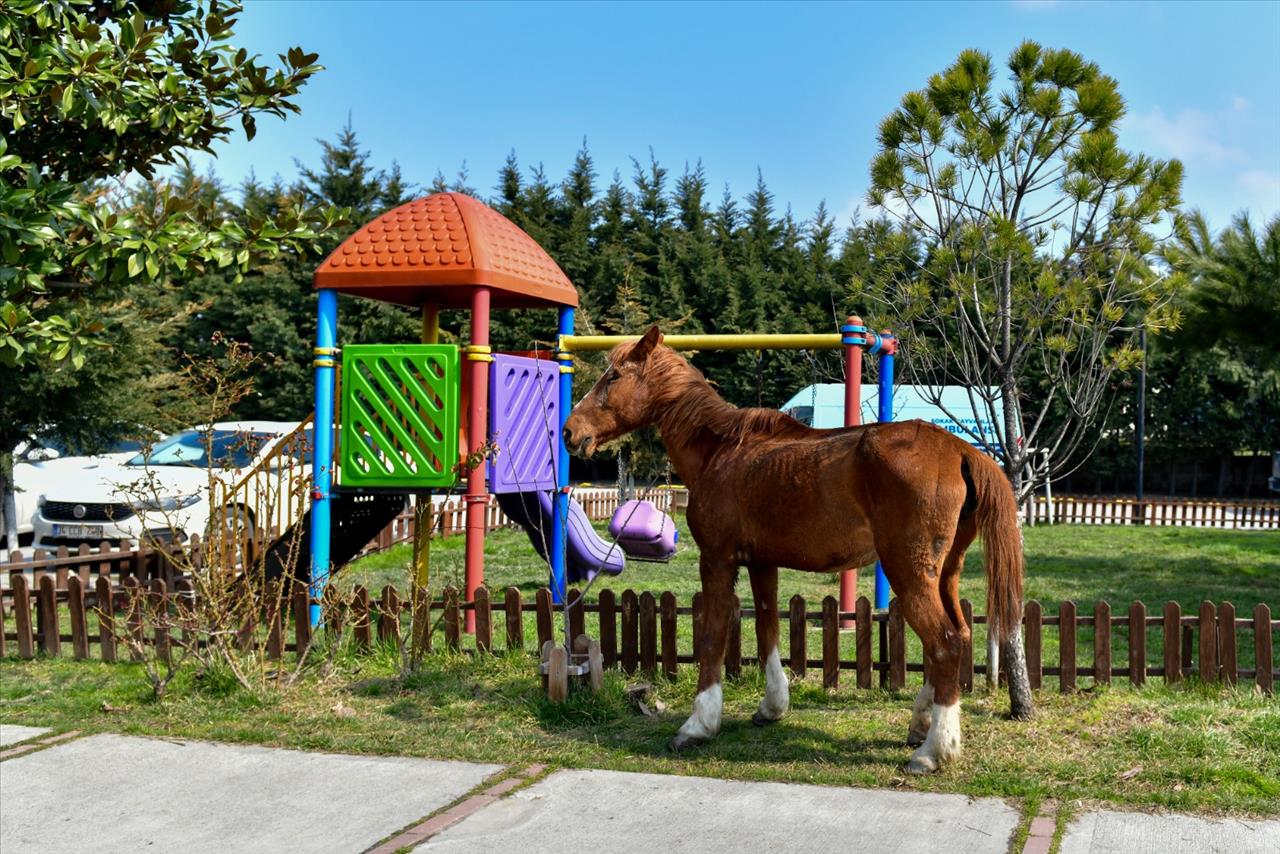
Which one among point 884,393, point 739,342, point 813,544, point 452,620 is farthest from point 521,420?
point 813,544

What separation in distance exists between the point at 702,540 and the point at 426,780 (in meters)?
1.80

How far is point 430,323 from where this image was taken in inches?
393

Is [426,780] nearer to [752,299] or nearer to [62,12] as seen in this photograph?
[62,12]

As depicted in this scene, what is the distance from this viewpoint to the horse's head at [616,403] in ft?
20.7

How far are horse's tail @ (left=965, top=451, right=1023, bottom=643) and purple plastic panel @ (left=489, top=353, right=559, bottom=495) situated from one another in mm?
3547

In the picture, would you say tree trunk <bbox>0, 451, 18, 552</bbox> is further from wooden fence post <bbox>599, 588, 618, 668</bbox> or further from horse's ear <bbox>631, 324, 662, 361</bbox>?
horse's ear <bbox>631, 324, 662, 361</bbox>

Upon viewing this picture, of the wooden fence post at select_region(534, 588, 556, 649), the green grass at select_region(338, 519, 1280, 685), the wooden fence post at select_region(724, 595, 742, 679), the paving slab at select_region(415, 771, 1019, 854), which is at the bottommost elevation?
the paving slab at select_region(415, 771, 1019, 854)

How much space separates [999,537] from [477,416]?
430 cm

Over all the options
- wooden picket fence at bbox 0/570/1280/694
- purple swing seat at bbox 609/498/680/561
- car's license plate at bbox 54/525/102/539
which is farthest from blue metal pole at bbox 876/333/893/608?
car's license plate at bbox 54/525/102/539

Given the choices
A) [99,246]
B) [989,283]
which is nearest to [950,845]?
[99,246]

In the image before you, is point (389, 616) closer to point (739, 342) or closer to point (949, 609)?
point (739, 342)

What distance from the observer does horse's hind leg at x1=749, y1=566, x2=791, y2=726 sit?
6.21m

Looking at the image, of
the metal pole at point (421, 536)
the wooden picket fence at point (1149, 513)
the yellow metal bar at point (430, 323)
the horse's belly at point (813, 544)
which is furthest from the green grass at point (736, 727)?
the wooden picket fence at point (1149, 513)

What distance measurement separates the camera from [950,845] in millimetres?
4363
